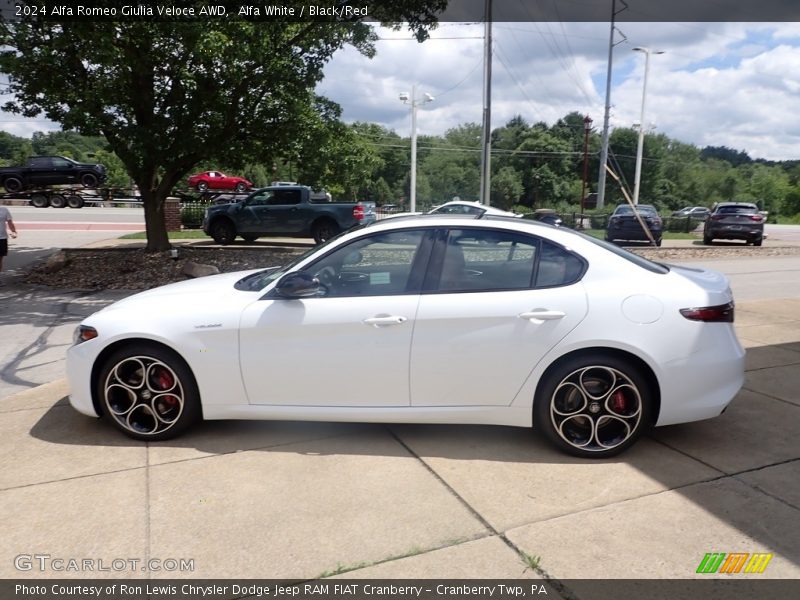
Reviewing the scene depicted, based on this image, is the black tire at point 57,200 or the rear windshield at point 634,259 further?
the black tire at point 57,200

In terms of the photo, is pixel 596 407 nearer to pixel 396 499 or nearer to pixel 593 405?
pixel 593 405

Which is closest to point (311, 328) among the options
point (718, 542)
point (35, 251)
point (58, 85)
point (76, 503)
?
point (76, 503)

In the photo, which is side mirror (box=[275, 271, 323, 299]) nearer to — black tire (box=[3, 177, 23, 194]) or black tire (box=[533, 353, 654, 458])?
black tire (box=[533, 353, 654, 458])

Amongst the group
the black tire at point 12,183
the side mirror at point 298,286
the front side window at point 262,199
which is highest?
the black tire at point 12,183

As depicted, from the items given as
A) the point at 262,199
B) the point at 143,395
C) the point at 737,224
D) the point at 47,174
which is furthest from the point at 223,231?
the point at 47,174

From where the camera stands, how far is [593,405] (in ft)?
12.3

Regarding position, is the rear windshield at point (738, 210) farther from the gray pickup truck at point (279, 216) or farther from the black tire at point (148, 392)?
the black tire at point (148, 392)

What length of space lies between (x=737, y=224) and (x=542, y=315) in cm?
2127

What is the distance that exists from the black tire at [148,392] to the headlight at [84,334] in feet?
0.63

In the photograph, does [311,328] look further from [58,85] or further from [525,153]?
[525,153]

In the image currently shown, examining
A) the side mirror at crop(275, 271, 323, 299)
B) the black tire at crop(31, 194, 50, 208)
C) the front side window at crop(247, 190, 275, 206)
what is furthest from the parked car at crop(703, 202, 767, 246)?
the black tire at crop(31, 194, 50, 208)

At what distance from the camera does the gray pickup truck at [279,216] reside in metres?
17.8

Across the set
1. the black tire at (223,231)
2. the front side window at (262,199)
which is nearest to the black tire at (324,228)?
the front side window at (262,199)

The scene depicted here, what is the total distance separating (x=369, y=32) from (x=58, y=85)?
656cm
